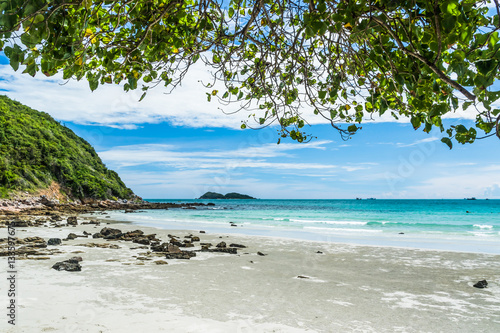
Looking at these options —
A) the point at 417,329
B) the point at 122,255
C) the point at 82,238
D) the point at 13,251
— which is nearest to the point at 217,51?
the point at 417,329

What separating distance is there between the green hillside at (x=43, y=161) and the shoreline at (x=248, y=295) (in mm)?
28102

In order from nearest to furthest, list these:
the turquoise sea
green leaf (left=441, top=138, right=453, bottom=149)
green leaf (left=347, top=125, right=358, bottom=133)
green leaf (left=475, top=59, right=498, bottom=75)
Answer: green leaf (left=475, top=59, right=498, bottom=75) → green leaf (left=441, top=138, right=453, bottom=149) → green leaf (left=347, top=125, right=358, bottom=133) → the turquoise sea

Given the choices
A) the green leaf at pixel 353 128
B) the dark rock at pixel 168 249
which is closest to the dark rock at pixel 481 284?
the green leaf at pixel 353 128

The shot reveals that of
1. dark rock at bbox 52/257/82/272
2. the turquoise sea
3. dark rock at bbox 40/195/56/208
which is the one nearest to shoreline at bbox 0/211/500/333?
dark rock at bbox 52/257/82/272

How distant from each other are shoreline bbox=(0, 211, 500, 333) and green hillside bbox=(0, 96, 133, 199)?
1106 inches

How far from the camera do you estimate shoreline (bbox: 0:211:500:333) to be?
406cm

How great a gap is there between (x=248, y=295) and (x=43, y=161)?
40934mm

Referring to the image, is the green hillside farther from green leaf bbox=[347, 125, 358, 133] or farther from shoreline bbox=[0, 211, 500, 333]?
green leaf bbox=[347, 125, 358, 133]

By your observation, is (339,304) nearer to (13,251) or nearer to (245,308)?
(245,308)

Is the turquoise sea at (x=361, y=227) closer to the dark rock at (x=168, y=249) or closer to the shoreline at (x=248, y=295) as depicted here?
the shoreline at (x=248, y=295)

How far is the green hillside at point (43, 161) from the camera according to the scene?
32.8m

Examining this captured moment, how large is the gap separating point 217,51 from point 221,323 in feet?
13.2

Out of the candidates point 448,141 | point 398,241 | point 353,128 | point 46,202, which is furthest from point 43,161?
point 448,141

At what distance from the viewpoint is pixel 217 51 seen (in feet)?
18.0
